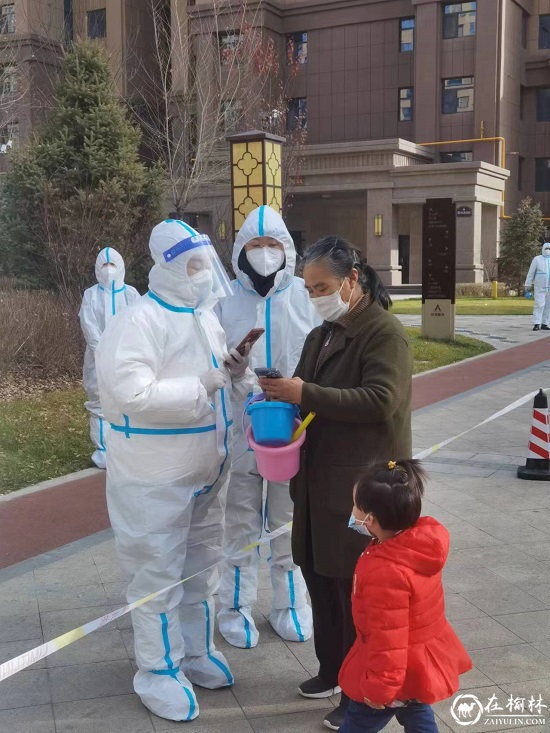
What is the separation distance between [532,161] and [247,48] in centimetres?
2713

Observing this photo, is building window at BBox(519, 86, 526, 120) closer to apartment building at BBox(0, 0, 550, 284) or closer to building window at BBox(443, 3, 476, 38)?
apartment building at BBox(0, 0, 550, 284)

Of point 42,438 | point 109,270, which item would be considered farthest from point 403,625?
point 42,438

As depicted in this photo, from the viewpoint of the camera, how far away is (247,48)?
21.0 m

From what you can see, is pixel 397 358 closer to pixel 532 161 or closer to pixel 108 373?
pixel 108 373

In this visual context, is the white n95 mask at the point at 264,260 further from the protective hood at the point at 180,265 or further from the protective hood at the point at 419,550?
the protective hood at the point at 419,550

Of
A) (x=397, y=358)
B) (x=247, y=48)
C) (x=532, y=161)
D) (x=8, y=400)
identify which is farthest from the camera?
(x=532, y=161)

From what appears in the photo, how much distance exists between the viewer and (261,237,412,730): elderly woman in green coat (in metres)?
3.17

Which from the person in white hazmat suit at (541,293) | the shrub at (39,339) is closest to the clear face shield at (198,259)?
the shrub at (39,339)

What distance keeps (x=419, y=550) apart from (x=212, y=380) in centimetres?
119

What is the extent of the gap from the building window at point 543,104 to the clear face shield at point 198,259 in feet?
146

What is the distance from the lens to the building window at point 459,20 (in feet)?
129

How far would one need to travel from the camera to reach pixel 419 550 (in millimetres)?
2703

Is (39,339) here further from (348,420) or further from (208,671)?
(348,420)

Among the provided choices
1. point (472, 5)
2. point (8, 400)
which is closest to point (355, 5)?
point (472, 5)
